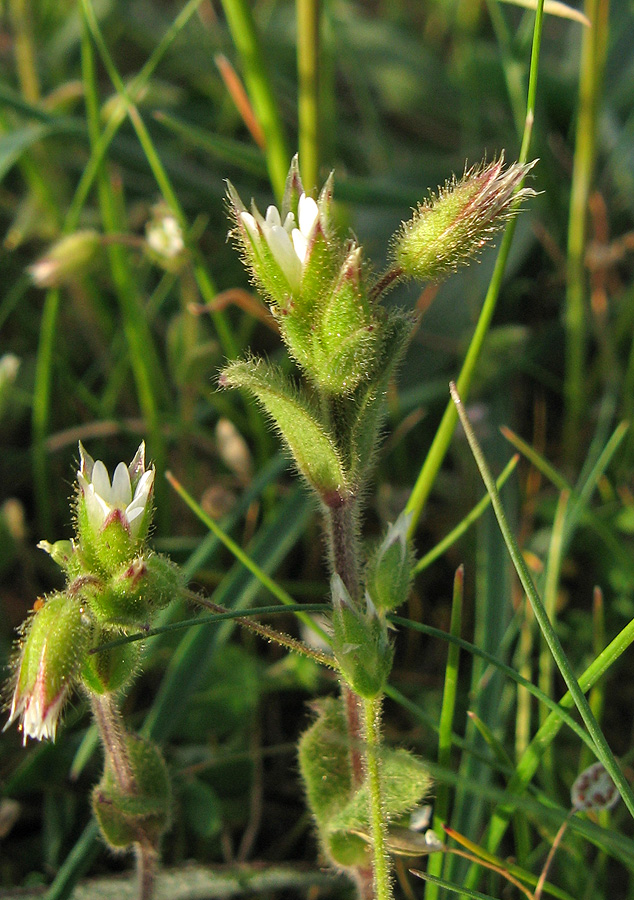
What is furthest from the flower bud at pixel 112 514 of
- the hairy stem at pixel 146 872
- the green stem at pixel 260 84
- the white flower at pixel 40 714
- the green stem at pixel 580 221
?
the green stem at pixel 580 221

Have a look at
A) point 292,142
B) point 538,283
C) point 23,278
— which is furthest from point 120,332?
point 538,283

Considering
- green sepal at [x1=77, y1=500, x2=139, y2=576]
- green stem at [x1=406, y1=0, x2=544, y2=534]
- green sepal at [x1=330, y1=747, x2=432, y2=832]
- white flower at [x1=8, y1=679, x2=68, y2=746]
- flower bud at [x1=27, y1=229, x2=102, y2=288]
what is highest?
flower bud at [x1=27, y1=229, x2=102, y2=288]

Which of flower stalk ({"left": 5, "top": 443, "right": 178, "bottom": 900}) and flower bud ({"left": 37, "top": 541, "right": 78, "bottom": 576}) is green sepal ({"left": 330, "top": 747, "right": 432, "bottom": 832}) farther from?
flower bud ({"left": 37, "top": 541, "right": 78, "bottom": 576})

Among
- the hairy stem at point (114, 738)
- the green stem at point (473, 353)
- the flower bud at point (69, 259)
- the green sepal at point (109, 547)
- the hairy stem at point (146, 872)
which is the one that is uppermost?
the flower bud at point (69, 259)

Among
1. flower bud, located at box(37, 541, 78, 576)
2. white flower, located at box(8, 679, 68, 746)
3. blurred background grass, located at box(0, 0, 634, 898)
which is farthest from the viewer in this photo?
blurred background grass, located at box(0, 0, 634, 898)

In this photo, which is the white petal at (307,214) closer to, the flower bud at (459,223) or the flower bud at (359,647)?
the flower bud at (459,223)

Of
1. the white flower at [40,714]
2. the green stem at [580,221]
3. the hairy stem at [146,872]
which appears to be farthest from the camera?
the green stem at [580,221]

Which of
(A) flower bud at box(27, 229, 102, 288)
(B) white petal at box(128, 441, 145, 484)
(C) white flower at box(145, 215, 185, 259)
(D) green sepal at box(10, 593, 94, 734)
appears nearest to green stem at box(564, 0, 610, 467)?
(C) white flower at box(145, 215, 185, 259)
